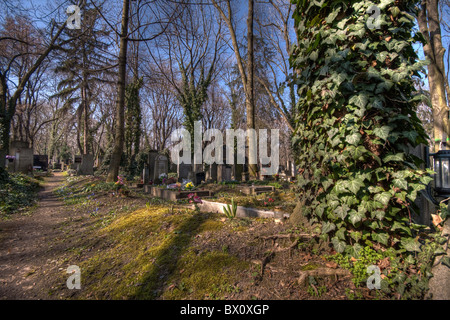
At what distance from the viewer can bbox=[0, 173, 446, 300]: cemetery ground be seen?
2111mm

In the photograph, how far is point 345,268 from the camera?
85.0 inches

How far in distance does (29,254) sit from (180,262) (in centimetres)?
284

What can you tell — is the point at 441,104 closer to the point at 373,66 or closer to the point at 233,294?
the point at 373,66

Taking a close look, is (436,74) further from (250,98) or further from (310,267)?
(310,267)

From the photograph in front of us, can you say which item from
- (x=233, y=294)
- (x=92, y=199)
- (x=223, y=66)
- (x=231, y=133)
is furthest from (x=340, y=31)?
(x=223, y=66)

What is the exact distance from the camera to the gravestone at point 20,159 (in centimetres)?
1570

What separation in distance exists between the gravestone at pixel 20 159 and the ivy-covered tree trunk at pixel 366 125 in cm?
1948

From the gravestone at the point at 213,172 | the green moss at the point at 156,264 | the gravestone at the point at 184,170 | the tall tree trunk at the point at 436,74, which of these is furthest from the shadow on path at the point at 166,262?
the gravestone at the point at 184,170

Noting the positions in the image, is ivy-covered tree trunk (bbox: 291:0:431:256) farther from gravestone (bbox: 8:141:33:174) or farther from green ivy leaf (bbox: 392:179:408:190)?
gravestone (bbox: 8:141:33:174)

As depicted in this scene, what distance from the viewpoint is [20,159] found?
15.8 m

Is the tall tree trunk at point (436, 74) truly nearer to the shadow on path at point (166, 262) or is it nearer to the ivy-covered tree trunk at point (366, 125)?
the ivy-covered tree trunk at point (366, 125)

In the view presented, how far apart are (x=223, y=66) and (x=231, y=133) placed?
9.35 metres

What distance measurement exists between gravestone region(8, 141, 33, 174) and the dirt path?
12.4 metres

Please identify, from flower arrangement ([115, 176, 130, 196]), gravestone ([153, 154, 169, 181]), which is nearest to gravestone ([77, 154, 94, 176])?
gravestone ([153, 154, 169, 181])
